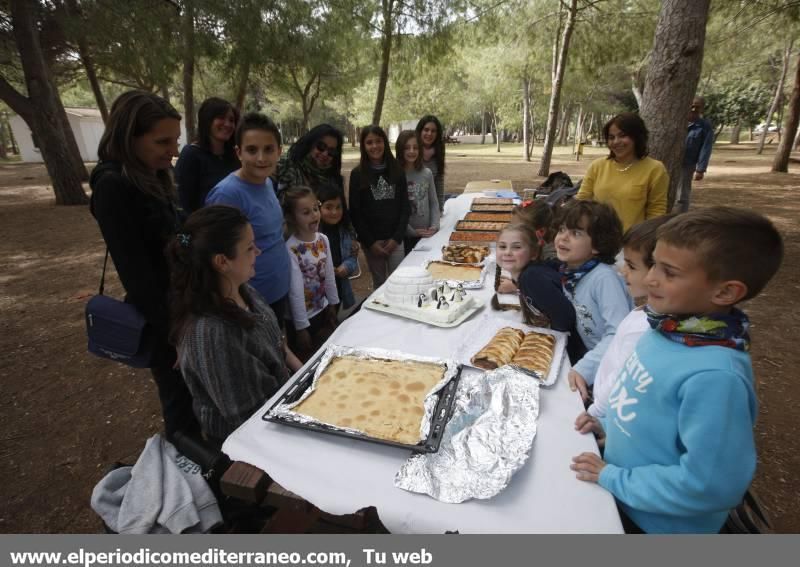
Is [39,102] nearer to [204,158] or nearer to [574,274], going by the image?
[204,158]

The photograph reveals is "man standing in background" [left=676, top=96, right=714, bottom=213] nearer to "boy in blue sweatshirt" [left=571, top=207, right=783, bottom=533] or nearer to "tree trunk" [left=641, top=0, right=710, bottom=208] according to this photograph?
"tree trunk" [left=641, top=0, right=710, bottom=208]

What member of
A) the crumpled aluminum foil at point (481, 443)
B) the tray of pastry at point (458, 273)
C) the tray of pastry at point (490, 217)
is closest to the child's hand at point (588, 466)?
the crumpled aluminum foil at point (481, 443)

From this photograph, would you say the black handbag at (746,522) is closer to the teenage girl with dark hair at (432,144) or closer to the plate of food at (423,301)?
the plate of food at (423,301)

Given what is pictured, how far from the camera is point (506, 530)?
110 cm

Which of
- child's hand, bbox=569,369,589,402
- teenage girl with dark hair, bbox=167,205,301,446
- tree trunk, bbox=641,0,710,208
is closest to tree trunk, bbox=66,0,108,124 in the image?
teenage girl with dark hair, bbox=167,205,301,446

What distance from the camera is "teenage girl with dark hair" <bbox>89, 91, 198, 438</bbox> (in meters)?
1.81

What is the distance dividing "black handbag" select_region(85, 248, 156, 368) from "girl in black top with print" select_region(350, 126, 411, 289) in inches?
88.9

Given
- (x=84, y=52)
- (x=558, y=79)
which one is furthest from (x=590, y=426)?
(x=84, y=52)

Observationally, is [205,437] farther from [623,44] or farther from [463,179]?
[623,44]

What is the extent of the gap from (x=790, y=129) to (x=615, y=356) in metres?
17.0

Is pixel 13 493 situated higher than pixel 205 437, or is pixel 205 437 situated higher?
pixel 205 437

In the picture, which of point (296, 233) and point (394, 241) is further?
point (394, 241)

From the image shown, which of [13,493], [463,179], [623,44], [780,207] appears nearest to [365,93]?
[463,179]

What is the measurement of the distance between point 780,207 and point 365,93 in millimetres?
25861
